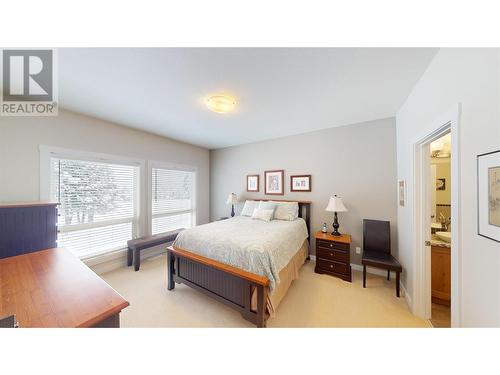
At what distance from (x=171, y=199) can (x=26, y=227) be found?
225cm

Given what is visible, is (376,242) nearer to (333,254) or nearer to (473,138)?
(333,254)

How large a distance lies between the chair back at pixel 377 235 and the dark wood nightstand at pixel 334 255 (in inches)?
10.5

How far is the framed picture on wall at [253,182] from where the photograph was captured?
3.92 meters

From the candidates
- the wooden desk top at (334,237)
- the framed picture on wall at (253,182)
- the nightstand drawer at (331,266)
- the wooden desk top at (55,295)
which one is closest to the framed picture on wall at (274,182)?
the framed picture on wall at (253,182)

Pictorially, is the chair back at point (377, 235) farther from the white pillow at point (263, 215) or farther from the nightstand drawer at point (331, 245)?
the white pillow at point (263, 215)

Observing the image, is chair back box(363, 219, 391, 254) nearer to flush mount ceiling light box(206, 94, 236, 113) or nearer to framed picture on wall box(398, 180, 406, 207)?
framed picture on wall box(398, 180, 406, 207)

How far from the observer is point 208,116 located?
→ 2.55 meters

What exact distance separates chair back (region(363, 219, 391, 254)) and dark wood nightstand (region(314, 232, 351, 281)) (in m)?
0.27

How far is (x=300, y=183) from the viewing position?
337cm

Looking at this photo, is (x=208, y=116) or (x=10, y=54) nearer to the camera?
(x=10, y=54)

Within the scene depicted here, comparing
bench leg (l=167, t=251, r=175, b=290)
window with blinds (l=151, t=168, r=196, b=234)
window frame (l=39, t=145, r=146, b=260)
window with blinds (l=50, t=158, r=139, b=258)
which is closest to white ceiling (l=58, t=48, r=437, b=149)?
window frame (l=39, t=145, r=146, b=260)
